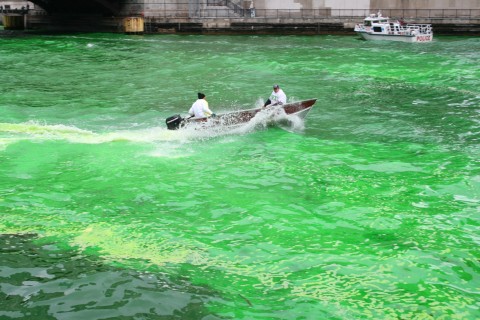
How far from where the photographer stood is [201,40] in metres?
53.8

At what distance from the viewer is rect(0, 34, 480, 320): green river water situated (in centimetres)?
1006

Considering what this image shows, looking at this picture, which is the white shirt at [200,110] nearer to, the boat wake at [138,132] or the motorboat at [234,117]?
the motorboat at [234,117]

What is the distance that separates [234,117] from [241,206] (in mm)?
7107

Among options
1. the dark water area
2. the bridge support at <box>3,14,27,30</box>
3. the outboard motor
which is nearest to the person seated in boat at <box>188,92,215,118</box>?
the outboard motor

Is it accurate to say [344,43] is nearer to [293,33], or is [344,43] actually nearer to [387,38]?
[387,38]

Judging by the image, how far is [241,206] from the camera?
1424cm

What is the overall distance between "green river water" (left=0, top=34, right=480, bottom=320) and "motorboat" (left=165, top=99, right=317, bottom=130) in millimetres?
320

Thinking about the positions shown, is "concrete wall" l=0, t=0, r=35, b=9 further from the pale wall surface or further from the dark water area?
the dark water area

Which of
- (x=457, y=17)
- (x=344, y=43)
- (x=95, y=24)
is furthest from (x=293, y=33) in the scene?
(x=95, y=24)

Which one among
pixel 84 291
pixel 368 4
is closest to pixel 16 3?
pixel 368 4

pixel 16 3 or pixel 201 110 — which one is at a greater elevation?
pixel 16 3

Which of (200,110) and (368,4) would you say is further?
(368,4)

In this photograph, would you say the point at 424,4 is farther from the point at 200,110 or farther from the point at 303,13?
the point at 200,110

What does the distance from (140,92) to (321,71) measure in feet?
37.6
